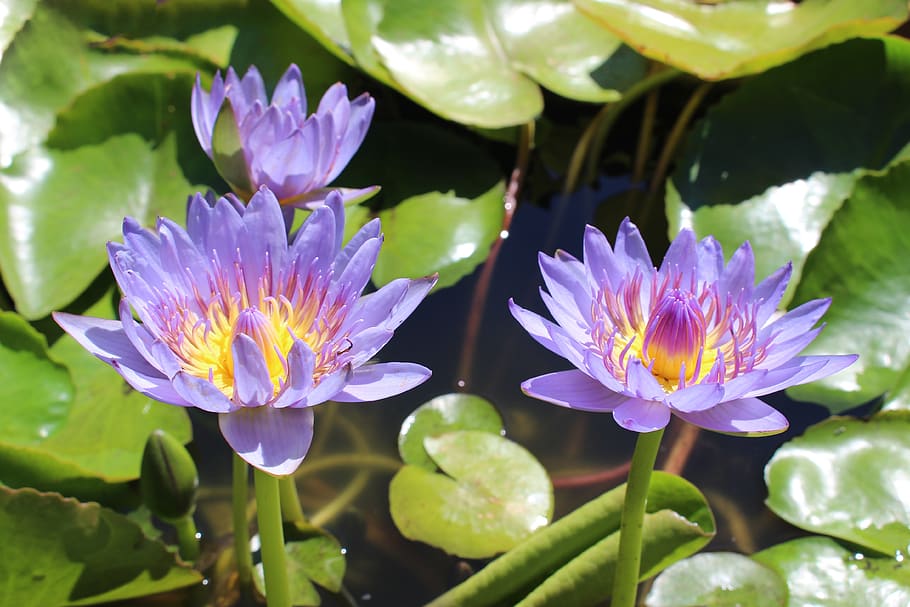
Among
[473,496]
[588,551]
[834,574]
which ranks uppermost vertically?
[588,551]

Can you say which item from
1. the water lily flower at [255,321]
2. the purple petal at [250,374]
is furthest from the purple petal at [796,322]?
the purple petal at [250,374]

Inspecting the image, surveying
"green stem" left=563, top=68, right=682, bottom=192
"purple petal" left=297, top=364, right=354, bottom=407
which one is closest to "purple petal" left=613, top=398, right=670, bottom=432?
"purple petal" left=297, top=364, right=354, bottom=407

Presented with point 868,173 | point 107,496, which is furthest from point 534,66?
point 107,496

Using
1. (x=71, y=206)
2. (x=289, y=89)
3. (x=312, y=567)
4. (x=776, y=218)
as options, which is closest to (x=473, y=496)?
(x=312, y=567)

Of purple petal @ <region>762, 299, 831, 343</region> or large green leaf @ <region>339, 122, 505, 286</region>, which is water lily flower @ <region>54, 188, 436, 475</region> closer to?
purple petal @ <region>762, 299, 831, 343</region>

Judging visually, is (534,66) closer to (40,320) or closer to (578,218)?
(578,218)

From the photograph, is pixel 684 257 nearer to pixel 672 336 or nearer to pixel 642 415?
pixel 672 336
